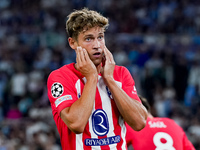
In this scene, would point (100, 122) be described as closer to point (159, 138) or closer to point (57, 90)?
point (57, 90)

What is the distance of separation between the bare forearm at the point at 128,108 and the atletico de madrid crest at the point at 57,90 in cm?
43

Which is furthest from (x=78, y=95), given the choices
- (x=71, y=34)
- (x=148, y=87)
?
(x=148, y=87)

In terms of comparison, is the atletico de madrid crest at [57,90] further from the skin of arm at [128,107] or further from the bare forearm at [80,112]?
the skin of arm at [128,107]

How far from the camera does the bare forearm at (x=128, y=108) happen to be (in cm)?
298

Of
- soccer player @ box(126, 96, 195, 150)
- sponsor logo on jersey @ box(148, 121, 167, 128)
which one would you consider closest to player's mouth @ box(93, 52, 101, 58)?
soccer player @ box(126, 96, 195, 150)

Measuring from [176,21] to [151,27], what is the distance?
37.0 inches

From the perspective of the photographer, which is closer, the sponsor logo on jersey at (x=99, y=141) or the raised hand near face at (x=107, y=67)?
the sponsor logo on jersey at (x=99, y=141)

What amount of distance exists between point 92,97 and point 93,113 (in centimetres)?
20

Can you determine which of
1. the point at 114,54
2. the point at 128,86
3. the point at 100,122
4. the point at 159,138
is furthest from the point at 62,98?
the point at 114,54

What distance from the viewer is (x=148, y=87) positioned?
36.2 feet

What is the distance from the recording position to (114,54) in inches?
472

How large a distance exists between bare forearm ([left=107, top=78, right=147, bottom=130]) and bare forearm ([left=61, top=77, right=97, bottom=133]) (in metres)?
0.20

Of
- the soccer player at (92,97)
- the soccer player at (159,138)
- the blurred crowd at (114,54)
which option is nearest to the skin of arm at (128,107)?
the soccer player at (92,97)

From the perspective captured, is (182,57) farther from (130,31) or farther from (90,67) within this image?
(90,67)
